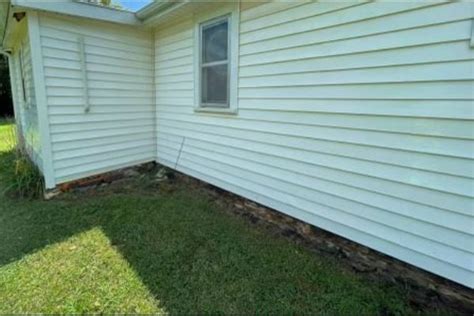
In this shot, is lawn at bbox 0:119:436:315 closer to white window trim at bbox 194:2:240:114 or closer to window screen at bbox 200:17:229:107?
white window trim at bbox 194:2:240:114

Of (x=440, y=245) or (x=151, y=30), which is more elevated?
(x=151, y=30)

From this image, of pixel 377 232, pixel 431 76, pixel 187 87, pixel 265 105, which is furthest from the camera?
pixel 187 87

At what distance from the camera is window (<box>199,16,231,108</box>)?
3.88 meters

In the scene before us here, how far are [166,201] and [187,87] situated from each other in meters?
1.85

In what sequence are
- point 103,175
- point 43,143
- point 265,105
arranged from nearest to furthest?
point 265,105 → point 43,143 → point 103,175

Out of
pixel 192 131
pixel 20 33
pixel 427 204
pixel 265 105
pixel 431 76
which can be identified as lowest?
pixel 427 204

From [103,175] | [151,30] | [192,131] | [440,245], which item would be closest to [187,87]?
[192,131]

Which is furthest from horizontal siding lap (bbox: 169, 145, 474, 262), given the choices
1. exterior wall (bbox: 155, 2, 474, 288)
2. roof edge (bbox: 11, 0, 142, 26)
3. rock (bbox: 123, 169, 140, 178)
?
roof edge (bbox: 11, 0, 142, 26)

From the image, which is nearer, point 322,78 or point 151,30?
point 322,78

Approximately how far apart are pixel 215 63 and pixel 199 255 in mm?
2627

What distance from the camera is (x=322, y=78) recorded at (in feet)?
9.08

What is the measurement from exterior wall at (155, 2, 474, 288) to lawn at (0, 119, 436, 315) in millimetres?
480

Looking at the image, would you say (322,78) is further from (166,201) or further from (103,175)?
(103,175)

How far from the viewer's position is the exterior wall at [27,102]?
15.1 ft
